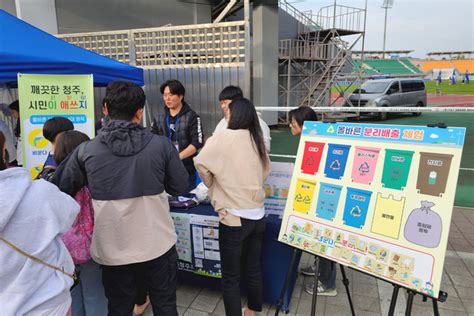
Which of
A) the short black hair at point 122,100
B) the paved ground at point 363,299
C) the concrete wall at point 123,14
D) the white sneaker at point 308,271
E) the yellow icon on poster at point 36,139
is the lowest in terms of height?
the paved ground at point 363,299

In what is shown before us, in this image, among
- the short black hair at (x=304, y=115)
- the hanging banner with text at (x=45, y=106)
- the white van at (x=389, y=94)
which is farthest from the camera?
the white van at (x=389, y=94)

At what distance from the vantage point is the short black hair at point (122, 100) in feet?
5.35

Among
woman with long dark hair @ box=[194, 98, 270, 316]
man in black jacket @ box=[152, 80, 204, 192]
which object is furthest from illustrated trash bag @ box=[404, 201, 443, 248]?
man in black jacket @ box=[152, 80, 204, 192]

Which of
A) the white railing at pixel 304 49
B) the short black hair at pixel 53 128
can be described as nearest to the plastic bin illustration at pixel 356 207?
the short black hair at pixel 53 128

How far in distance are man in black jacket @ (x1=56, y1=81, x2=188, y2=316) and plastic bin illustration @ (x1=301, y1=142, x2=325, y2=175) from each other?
2.66 feet

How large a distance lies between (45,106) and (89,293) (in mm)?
1462

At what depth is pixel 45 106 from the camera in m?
2.57

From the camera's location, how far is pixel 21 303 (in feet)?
4.05

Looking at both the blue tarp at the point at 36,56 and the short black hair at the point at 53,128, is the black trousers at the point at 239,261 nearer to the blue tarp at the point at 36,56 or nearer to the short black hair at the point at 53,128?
the short black hair at the point at 53,128

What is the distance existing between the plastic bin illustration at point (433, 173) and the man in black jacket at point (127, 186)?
1.24 meters

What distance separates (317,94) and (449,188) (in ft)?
44.1

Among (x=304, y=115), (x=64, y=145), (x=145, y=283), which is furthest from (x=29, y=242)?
(x=304, y=115)

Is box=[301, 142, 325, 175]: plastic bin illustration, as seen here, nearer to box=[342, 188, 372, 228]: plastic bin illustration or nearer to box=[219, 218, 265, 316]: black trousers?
box=[342, 188, 372, 228]: plastic bin illustration

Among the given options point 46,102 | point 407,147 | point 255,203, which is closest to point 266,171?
point 255,203
